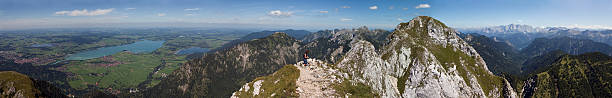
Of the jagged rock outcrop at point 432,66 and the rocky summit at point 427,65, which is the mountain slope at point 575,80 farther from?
the jagged rock outcrop at point 432,66

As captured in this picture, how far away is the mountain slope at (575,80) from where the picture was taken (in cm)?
11338

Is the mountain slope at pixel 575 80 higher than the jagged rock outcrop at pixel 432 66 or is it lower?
lower

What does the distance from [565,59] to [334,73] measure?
179 m

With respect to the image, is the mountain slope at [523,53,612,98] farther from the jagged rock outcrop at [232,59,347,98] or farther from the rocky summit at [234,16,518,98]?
the jagged rock outcrop at [232,59,347,98]

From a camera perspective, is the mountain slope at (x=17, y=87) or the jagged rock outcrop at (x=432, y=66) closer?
the mountain slope at (x=17, y=87)

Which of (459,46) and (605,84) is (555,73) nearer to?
Answer: (605,84)

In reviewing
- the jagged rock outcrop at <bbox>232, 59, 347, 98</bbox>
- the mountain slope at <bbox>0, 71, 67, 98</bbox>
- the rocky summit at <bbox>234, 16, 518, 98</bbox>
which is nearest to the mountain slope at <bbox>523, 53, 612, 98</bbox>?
the rocky summit at <bbox>234, 16, 518, 98</bbox>

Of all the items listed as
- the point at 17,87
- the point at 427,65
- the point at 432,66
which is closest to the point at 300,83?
the point at 427,65

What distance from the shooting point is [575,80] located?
119000 millimetres

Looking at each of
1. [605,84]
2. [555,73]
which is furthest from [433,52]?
[605,84]

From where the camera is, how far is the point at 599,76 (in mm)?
119500

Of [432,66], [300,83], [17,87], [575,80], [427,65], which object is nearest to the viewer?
[300,83]

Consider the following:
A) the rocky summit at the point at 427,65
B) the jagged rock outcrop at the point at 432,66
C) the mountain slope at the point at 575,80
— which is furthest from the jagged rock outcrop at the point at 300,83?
the mountain slope at the point at 575,80

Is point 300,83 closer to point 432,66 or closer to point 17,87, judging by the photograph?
point 432,66
